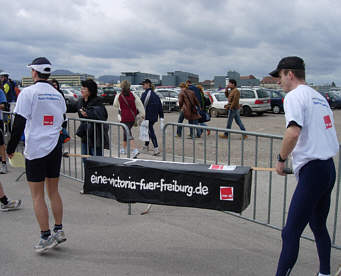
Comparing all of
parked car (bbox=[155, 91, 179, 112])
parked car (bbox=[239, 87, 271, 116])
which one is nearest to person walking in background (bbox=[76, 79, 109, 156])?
parked car (bbox=[239, 87, 271, 116])

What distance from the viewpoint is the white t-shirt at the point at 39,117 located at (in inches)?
143

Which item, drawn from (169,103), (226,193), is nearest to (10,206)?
(226,193)

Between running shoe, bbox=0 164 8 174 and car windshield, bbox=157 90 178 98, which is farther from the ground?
car windshield, bbox=157 90 178 98

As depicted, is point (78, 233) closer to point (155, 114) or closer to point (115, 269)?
point (115, 269)

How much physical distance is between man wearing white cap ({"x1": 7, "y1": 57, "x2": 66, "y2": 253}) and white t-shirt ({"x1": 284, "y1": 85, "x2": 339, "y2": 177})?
2.31 metres

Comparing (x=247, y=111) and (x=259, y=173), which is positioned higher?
(x=247, y=111)

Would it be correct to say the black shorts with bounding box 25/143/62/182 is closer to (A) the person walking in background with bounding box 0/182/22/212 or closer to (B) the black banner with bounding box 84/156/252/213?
(B) the black banner with bounding box 84/156/252/213

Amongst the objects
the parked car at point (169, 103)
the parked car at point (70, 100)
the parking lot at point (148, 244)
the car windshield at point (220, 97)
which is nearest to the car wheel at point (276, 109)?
the car windshield at point (220, 97)

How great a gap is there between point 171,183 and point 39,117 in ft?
4.93

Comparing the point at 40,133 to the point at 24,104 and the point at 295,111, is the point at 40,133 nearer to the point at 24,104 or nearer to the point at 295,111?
the point at 24,104

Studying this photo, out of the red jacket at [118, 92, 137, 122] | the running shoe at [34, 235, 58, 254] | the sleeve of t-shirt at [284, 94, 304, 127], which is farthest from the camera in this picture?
the red jacket at [118, 92, 137, 122]

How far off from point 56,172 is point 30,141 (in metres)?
0.44

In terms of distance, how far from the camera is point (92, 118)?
6.20 meters

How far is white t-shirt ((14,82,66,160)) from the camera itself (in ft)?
11.9
